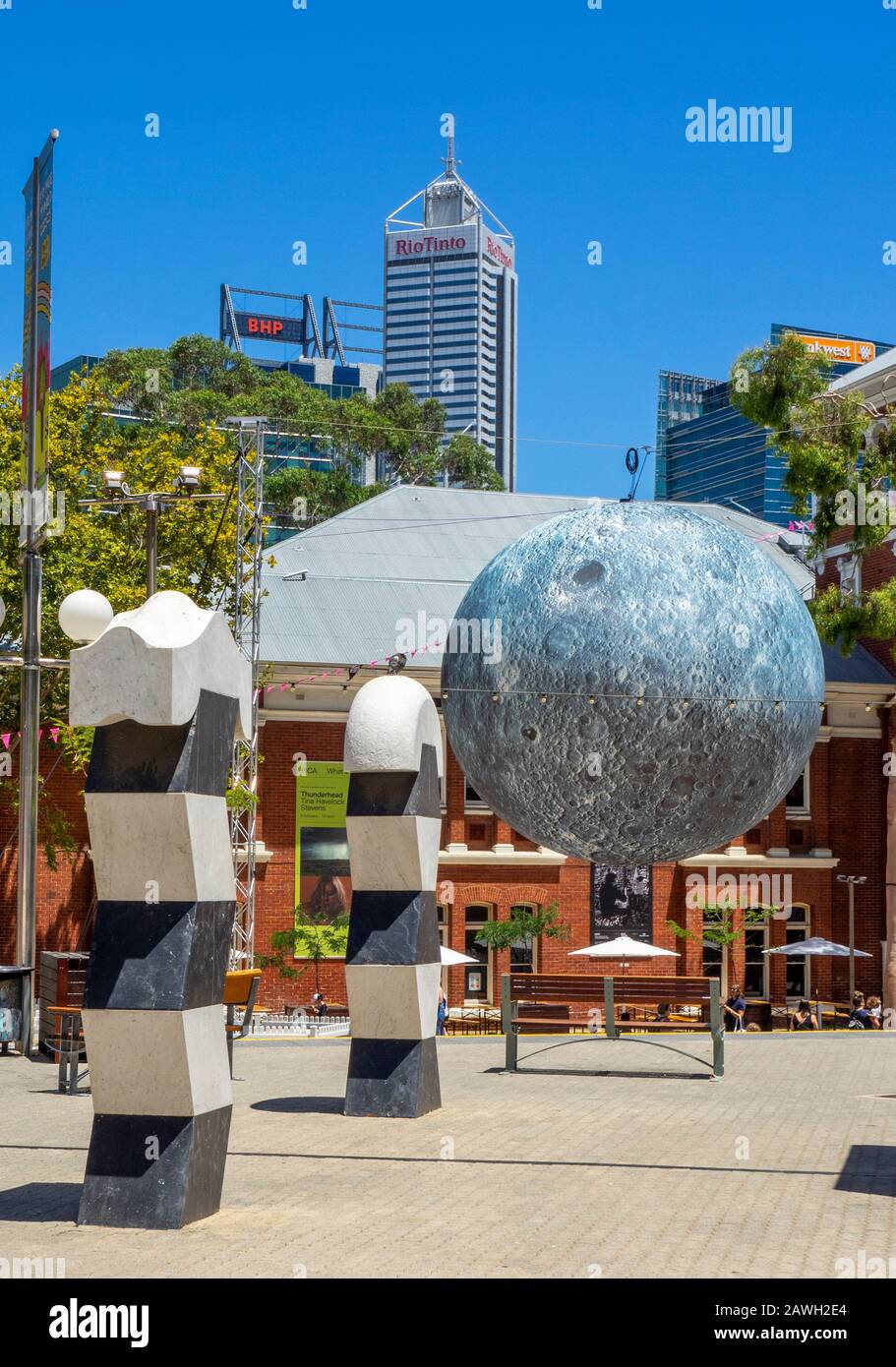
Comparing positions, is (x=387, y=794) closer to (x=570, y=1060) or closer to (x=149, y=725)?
(x=149, y=725)

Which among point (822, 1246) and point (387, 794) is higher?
point (387, 794)

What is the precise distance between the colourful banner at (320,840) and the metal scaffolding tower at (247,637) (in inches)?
51.1

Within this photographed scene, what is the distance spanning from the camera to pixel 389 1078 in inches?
522

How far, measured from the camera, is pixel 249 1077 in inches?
639

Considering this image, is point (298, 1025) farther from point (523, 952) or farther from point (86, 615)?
point (86, 615)

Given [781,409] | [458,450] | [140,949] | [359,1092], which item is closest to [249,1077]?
[359,1092]

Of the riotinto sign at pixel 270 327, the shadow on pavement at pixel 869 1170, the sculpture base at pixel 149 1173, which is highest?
the riotinto sign at pixel 270 327

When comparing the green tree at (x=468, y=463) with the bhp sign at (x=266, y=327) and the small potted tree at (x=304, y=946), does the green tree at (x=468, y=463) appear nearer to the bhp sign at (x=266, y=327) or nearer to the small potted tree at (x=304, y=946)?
the small potted tree at (x=304, y=946)

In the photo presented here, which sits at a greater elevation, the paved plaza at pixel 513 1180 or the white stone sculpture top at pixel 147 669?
the white stone sculpture top at pixel 147 669

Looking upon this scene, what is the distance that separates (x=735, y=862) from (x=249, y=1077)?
22.8m

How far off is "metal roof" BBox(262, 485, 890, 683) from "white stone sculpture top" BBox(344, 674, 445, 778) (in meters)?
21.7

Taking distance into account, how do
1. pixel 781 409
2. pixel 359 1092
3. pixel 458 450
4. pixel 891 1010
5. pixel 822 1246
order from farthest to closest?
pixel 458 450
pixel 891 1010
pixel 781 409
pixel 359 1092
pixel 822 1246

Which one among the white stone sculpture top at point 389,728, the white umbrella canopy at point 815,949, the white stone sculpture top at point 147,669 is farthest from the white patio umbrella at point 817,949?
the white stone sculpture top at point 147,669

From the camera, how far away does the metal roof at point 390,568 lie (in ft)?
121
